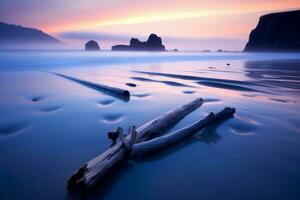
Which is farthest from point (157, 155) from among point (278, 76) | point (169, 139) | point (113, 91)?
point (278, 76)

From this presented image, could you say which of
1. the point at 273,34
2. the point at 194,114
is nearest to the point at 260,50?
the point at 273,34

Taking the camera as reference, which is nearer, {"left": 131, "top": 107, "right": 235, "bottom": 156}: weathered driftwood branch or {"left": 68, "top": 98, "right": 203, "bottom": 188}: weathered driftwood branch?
{"left": 68, "top": 98, "right": 203, "bottom": 188}: weathered driftwood branch

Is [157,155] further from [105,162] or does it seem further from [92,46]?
[92,46]

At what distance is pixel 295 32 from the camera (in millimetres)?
87062

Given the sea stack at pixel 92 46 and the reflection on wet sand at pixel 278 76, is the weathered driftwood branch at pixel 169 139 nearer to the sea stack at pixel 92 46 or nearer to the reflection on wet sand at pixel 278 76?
the reflection on wet sand at pixel 278 76

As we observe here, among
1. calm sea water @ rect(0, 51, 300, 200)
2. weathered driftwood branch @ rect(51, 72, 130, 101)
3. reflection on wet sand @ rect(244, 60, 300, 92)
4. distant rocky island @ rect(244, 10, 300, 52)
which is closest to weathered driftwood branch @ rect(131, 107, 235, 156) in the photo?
calm sea water @ rect(0, 51, 300, 200)

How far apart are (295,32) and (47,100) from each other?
104 m

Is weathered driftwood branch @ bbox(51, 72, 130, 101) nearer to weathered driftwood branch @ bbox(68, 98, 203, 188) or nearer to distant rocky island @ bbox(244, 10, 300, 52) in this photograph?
weathered driftwood branch @ bbox(68, 98, 203, 188)

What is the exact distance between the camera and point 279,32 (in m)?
90.1

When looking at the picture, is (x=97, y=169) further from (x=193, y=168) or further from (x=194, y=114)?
(x=194, y=114)

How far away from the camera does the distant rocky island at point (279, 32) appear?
85375 millimetres

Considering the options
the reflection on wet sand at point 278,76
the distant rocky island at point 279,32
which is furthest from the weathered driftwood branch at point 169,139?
the distant rocky island at point 279,32

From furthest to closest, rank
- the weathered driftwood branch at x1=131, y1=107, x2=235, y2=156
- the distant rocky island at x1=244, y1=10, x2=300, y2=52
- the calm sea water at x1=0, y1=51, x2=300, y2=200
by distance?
the distant rocky island at x1=244, y1=10, x2=300, y2=52 → the weathered driftwood branch at x1=131, y1=107, x2=235, y2=156 → the calm sea water at x1=0, y1=51, x2=300, y2=200

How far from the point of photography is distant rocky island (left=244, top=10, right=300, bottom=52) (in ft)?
280
